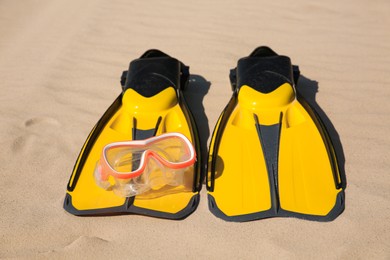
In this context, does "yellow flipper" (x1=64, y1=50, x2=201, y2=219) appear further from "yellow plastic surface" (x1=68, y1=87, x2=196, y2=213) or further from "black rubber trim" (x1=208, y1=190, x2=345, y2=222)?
"black rubber trim" (x1=208, y1=190, x2=345, y2=222)

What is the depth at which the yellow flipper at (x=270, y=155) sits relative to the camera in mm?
2135

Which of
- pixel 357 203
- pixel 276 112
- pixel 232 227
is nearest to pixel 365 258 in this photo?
pixel 357 203

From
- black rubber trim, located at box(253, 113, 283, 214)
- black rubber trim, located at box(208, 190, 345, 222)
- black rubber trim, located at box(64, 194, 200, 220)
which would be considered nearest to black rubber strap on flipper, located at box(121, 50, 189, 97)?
black rubber trim, located at box(253, 113, 283, 214)

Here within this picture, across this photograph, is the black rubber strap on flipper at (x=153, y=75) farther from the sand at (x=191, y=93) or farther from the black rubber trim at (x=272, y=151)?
the black rubber trim at (x=272, y=151)

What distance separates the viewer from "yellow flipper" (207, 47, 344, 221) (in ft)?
7.00

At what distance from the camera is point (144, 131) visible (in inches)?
101

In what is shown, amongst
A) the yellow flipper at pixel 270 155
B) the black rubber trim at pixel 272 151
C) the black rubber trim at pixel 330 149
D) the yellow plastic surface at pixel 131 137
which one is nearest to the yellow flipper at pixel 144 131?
the yellow plastic surface at pixel 131 137

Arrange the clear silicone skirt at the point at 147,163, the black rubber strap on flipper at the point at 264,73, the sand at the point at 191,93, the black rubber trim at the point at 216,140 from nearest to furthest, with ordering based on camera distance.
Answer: the sand at the point at 191,93 → the clear silicone skirt at the point at 147,163 → the black rubber trim at the point at 216,140 → the black rubber strap on flipper at the point at 264,73

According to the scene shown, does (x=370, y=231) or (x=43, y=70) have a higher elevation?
(x=43, y=70)

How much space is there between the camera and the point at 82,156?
2430mm

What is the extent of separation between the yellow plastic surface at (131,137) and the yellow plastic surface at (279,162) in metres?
0.24

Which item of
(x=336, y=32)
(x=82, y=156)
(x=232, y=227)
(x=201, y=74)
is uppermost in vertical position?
(x=336, y=32)

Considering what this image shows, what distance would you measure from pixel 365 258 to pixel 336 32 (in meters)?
2.68

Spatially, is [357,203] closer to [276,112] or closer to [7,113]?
[276,112]
